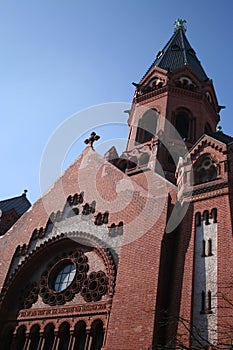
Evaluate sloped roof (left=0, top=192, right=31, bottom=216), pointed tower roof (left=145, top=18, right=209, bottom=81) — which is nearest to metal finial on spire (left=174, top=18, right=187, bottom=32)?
pointed tower roof (left=145, top=18, right=209, bottom=81)

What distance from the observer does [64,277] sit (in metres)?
17.5

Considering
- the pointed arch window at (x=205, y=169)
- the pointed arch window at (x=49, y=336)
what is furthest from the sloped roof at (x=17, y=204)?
the pointed arch window at (x=205, y=169)

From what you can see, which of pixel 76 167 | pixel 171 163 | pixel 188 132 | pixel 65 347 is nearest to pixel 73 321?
pixel 65 347

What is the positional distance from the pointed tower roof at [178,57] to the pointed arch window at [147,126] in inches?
184

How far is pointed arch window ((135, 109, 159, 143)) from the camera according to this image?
1064 inches

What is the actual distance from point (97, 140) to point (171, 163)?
5046mm

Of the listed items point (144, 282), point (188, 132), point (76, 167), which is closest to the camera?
point (144, 282)

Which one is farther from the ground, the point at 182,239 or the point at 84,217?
the point at 84,217

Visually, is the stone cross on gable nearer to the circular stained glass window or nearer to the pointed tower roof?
the circular stained glass window

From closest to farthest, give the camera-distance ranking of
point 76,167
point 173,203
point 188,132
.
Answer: point 173,203, point 76,167, point 188,132

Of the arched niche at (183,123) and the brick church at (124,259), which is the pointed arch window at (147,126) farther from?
the brick church at (124,259)

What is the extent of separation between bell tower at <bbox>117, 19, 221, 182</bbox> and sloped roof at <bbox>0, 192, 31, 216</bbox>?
10516 millimetres

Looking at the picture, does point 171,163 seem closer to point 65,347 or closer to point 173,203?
point 173,203

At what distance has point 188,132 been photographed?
87.5ft
